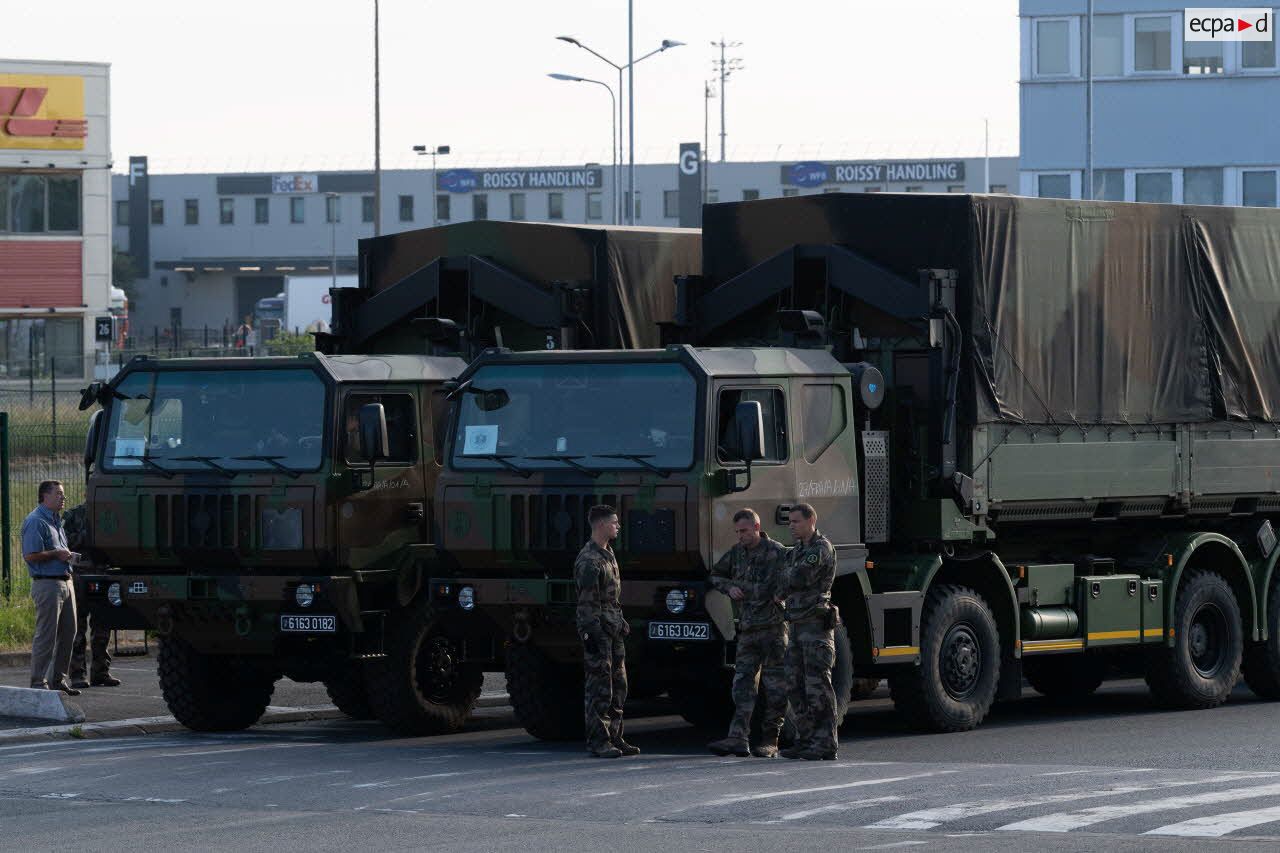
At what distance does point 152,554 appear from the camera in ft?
53.3

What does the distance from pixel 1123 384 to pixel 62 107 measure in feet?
150

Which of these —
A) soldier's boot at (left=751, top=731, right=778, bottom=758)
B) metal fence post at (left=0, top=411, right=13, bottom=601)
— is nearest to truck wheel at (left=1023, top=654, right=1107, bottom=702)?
soldier's boot at (left=751, top=731, right=778, bottom=758)

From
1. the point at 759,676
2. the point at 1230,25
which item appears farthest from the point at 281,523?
the point at 1230,25

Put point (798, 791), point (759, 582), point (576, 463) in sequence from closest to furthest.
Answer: point (798, 791) → point (759, 582) → point (576, 463)

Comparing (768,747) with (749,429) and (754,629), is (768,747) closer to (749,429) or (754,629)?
(754,629)

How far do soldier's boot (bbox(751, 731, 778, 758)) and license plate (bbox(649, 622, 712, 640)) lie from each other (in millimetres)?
814

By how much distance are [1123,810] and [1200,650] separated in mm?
6985

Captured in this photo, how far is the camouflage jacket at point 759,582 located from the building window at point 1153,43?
1344 inches

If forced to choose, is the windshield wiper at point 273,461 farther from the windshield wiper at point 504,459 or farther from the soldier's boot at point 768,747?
the soldier's boot at point 768,747

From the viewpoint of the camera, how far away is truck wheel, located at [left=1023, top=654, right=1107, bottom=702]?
63.0 feet

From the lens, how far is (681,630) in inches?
566

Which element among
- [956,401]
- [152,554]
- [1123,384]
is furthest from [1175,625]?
[152,554]

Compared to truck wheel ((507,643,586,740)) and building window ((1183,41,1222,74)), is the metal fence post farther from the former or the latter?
building window ((1183,41,1222,74))

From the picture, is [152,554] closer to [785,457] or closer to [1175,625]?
[785,457]
